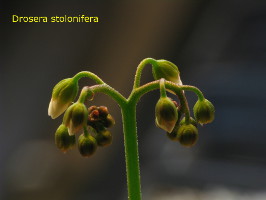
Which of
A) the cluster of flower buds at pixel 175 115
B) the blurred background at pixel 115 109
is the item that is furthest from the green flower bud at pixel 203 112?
the blurred background at pixel 115 109

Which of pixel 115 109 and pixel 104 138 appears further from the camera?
pixel 115 109

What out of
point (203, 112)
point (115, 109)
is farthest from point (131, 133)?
point (115, 109)

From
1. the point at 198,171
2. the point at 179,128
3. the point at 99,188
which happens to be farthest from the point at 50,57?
the point at 179,128

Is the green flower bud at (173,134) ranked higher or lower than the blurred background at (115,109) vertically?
lower

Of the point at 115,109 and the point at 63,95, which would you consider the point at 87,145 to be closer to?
the point at 63,95

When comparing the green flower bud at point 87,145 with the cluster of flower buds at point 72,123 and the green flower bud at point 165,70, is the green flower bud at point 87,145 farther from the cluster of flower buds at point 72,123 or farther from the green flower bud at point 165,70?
A: the green flower bud at point 165,70

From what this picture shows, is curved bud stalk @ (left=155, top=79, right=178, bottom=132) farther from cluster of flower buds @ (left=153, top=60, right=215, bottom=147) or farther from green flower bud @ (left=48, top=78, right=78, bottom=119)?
green flower bud @ (left=48, top=78, right=78, bottom=119)
